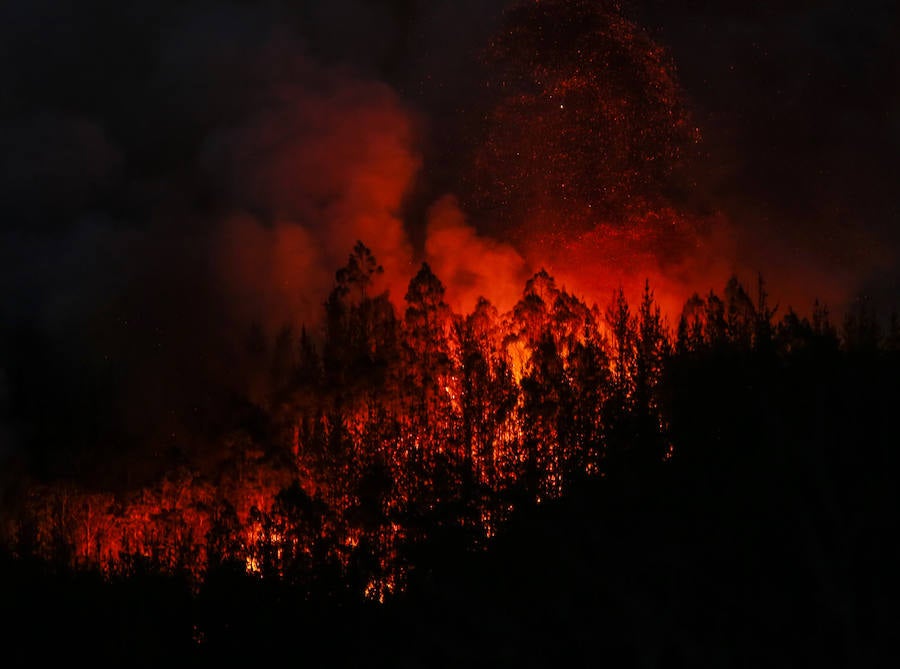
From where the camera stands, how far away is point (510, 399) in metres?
20.4

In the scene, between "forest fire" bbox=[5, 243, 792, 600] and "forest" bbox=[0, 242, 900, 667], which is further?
"forest fire" bbox=[5, 243, 792, 600]

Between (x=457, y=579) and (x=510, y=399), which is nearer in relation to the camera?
(x=457, y=579)

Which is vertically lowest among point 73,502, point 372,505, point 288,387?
point 372,505

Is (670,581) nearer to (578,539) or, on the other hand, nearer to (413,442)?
(578,539)

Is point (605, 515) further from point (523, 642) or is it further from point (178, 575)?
point (178, 575)

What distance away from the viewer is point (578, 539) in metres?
14.7

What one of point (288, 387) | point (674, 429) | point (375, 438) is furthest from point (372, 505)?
point (288, 387)

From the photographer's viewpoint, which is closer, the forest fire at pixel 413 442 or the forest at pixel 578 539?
the forest at pixel 578 539

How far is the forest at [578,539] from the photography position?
12.9 metres

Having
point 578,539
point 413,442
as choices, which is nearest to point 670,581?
point 578,539

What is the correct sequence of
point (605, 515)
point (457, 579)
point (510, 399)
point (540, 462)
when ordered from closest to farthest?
point (605, 515), point (457, 579), point (540, 462), point (510, 399)

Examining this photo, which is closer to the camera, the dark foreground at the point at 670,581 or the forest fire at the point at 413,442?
the dark foreground at the point at 670,581

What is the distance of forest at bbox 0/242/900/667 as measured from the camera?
1285 cm

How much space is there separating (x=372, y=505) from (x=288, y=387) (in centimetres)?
1555
